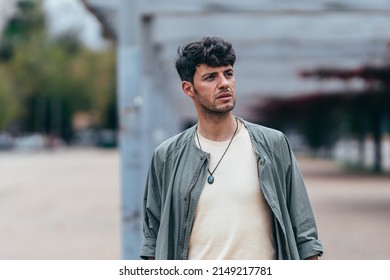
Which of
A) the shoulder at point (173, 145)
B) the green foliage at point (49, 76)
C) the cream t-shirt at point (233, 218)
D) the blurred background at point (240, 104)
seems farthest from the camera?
the green foliage at point (49, 76)

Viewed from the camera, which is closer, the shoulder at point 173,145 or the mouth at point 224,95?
the mouth at point 224,95

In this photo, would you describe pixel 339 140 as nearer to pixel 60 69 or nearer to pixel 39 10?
pixel 60 69

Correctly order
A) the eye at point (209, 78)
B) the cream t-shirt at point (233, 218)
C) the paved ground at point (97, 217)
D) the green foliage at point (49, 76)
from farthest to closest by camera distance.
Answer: the green foliage at point (49, 76), the paved ground at point (97, 217), the eye at point (209, 78), the cream t-shirt at point (233, 218)

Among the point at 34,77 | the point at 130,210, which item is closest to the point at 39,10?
the point at 34,77

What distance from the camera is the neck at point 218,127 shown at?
3.80m

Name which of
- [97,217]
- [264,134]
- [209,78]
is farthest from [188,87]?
[97,217]

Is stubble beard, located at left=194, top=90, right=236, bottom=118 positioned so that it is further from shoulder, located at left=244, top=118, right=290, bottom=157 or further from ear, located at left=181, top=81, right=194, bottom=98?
shoulder, located at left=244, top=118, right=290, bottom=157

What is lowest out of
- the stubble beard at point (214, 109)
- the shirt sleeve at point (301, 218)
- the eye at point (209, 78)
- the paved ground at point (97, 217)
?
the paved ground at point (97, 217)

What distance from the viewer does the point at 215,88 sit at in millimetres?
3744

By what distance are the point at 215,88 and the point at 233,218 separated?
19.2 inches

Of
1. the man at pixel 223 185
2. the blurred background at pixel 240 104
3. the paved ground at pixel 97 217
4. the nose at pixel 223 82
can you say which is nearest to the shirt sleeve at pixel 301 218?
the man at pixel 223 185

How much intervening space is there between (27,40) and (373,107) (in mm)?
64430

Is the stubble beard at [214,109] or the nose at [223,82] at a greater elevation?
the nose at [223,82]

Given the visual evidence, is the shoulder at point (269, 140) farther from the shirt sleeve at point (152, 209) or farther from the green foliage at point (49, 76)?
the green foliage at point (49, 76)
